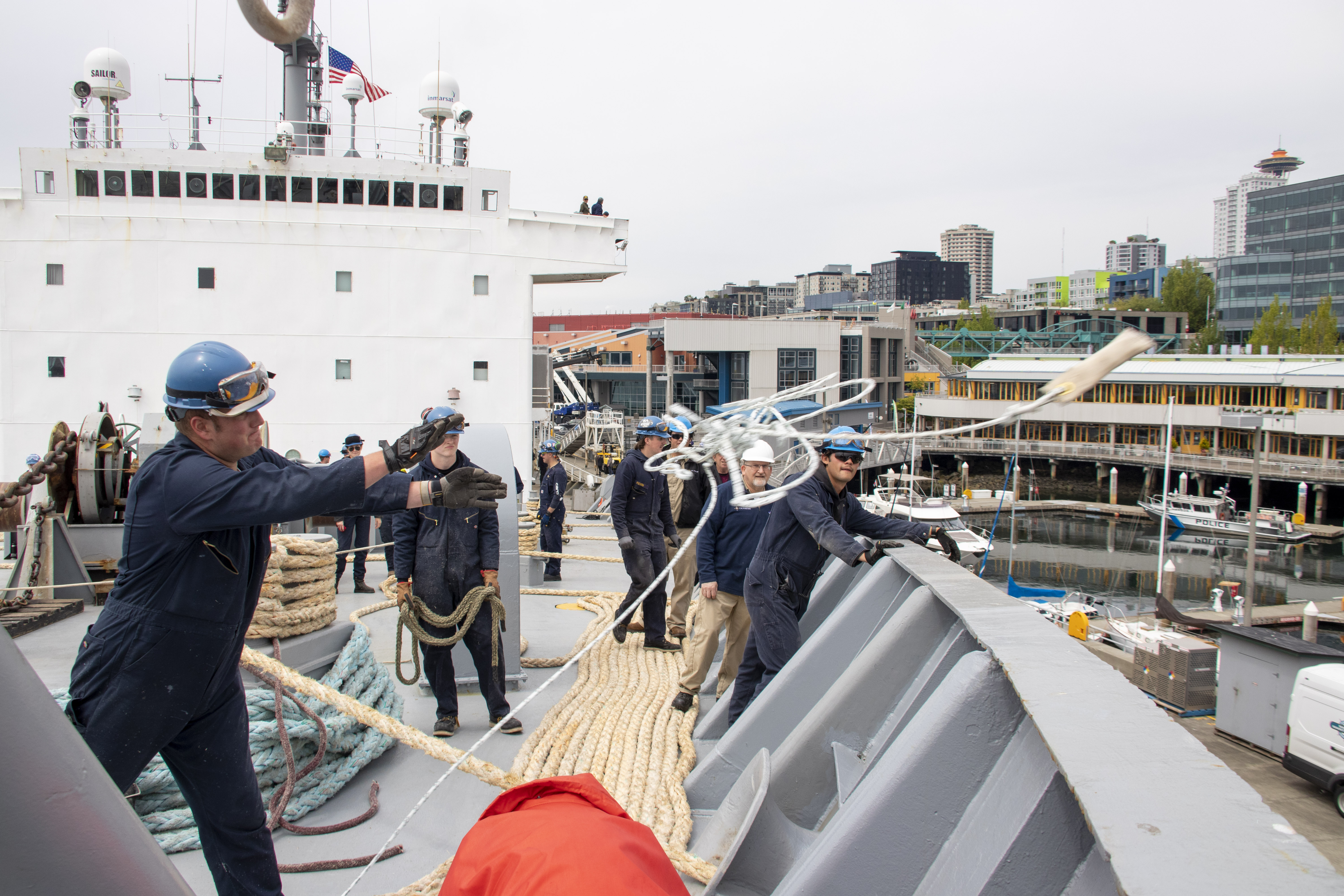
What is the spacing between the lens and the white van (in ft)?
26.6

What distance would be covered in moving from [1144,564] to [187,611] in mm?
40471

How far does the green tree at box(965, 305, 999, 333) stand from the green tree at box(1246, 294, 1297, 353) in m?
21.1

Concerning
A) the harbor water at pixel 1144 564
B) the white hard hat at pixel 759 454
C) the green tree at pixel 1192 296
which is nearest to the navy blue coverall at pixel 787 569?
the white hard hat at pixel 759 454

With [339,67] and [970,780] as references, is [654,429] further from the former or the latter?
[339,67]

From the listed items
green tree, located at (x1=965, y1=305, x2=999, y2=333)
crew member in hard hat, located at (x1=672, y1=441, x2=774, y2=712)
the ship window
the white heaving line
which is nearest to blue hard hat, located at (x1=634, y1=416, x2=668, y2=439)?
crew member in hard hat, located at (x1=672, y1=441, x2=774, y2=712)

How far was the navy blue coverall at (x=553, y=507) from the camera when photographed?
9922 mm

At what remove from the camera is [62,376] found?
45.8ft

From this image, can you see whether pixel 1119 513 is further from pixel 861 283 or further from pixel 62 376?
pixel 861 283

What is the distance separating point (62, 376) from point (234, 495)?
586 inches

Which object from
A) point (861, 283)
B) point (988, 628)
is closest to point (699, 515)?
point (988, 628)

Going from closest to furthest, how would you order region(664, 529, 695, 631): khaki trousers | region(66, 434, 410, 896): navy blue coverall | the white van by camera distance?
region(66, 434, 410, 896): navy blue coverall
region(664, 529, 695, 631): khaki trousers
the white van

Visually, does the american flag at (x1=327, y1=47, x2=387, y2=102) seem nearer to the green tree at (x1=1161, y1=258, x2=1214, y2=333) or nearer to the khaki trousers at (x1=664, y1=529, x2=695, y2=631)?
the khaki trousers at (x1=664, y1=529, x2=695, y2=631)

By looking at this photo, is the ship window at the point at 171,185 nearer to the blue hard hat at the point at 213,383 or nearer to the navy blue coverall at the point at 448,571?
the navy blue coverall at the point at 448,571

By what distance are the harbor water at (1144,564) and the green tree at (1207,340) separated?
34.8 m
